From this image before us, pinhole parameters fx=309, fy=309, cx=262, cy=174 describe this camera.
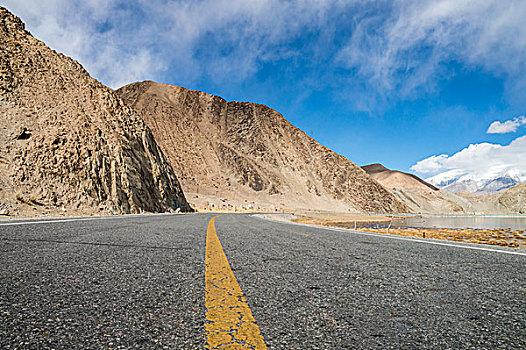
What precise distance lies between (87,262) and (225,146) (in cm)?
7549

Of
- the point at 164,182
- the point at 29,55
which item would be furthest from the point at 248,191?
the point at 29,55

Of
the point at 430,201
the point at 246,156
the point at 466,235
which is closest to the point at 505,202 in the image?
the point at 430,201

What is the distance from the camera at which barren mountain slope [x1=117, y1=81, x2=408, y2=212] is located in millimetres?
71188

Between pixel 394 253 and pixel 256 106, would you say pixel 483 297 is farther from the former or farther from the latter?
pixel 256 106

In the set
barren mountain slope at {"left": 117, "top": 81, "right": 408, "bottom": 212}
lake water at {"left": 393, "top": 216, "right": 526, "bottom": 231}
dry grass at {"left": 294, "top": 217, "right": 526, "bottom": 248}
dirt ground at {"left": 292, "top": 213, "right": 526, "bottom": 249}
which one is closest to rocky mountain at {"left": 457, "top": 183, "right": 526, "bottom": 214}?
barren mountain slope at {"left": 117, "top": 81, "right": 408, "bottom": 212}

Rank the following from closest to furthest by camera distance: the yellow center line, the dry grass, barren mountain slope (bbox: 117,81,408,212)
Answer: the yellow center line, the dry grass, barren mountain slope (bbox: 117,81,408,212)

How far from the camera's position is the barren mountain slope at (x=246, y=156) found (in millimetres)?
71188

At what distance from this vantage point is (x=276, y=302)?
2021mm

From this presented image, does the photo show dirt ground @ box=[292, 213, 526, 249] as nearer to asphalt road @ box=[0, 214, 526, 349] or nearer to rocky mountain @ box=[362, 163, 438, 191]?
asphalt road @ box=[0, 214, 526, 349]

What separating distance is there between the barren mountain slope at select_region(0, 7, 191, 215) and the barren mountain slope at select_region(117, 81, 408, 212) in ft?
97.1

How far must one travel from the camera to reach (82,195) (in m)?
25.0

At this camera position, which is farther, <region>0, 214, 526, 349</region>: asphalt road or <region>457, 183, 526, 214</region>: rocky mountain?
<region>457, 183, 526, 214</region>: rocky mountain

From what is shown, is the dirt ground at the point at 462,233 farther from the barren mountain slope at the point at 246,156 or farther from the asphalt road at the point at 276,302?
the barren mountain slope at the point at 246,156

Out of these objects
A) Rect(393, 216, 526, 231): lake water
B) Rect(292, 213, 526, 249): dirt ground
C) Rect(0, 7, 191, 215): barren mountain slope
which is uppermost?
Rect(0, 7, 191, 215): barren mountain slope
